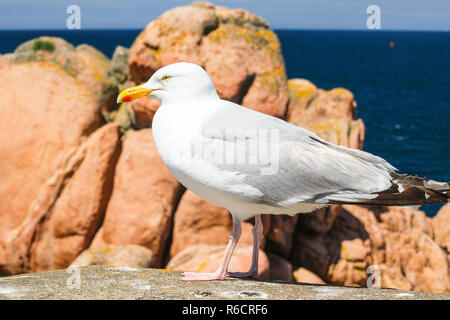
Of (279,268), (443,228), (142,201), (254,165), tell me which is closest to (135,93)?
(254,165)

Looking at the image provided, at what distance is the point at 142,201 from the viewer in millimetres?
11797

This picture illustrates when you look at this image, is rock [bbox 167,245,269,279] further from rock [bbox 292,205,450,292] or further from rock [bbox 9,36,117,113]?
rock [bbox 9,36,117,113]

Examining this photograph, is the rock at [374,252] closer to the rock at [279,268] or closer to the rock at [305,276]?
the rock at [305,276]

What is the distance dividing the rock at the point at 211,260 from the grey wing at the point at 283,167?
506 cm

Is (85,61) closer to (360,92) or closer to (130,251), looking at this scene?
(130,251)

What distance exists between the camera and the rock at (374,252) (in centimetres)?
1329

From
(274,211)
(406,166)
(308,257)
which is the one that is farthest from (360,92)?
(274,211)

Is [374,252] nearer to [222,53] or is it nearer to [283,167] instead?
[222,53]

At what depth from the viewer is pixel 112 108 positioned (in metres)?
13.2

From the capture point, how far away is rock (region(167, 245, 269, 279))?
1013 cm

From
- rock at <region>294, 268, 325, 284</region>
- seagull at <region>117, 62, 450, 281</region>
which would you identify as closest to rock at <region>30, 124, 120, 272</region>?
rock at <region>294, 268, 325, 284</region>

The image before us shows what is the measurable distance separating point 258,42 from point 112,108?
4.07 m

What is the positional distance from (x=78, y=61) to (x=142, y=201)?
4137 millimetres

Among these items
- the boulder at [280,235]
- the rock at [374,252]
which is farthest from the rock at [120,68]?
the rock at [374,252]
